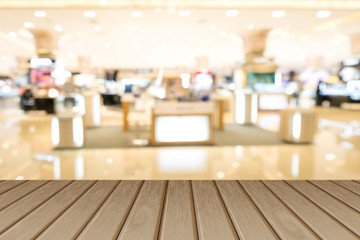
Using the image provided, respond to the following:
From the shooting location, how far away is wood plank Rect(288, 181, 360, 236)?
4.48 feet

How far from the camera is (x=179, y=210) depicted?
4.87ft

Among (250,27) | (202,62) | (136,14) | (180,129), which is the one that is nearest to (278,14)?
(250,27)

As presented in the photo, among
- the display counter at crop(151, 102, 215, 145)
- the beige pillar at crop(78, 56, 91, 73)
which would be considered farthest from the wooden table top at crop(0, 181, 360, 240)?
the beige pillar at crop(78, 56, 91, 73)

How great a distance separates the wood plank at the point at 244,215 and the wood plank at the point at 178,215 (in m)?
0.21

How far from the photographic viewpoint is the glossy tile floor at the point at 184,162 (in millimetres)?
3088

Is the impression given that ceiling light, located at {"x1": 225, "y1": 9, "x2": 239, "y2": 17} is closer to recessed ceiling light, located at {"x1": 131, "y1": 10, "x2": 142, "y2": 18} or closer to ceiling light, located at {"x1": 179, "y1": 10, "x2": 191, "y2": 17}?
ceiling light, located at {"x1": 179, "y1": 10, "x2": 191, "y2": 17}

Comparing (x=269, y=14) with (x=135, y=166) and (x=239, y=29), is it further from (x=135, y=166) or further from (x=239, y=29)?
(x=135, y=166)

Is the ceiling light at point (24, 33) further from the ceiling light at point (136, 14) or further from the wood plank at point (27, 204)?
the wood plank at point (27, 204)

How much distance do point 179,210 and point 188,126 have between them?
3.56m

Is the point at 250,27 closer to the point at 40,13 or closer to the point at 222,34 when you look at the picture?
the point at 222,34

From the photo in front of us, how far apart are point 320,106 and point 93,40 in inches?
472

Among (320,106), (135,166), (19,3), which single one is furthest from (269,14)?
(320,106)

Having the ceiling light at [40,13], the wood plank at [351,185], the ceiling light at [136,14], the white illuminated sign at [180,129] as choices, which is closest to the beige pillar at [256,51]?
the ceiling light at [136,14]

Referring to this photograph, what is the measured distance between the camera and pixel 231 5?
6445 millimetres
